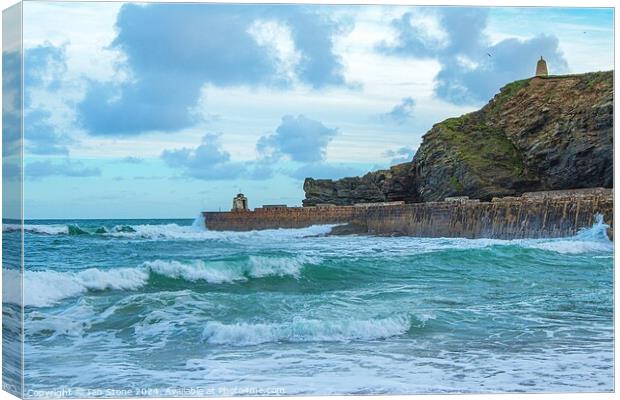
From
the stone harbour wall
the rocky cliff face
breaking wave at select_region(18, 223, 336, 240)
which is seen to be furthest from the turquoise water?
the rocky cliff face

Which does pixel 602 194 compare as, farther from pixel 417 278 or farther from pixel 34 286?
Result: pixel 34 286

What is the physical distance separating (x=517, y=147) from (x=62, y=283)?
94.5 ft

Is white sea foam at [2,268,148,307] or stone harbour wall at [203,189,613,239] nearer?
white sea foam at [2,268,148,307]

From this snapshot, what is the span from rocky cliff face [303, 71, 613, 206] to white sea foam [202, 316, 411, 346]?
20.6 meters

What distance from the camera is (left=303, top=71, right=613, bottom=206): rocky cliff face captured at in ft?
93.9

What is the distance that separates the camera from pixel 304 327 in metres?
7.72

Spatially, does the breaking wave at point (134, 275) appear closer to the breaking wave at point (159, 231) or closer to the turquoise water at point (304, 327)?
the turquoise water at point (304, 327)

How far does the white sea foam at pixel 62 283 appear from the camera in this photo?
6652mm

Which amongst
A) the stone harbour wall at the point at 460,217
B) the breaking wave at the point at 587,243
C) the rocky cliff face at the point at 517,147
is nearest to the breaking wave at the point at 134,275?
the breaking wave at the point at 587,243

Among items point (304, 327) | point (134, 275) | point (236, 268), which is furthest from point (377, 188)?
point (304, 327)

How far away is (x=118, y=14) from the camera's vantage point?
23.5 feet

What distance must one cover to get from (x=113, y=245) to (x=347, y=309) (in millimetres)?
5459

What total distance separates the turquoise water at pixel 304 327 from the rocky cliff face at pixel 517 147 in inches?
741

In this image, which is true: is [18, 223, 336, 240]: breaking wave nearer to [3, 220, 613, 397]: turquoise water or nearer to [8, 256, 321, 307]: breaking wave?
[3, 220, 613, 397]: turquoise water
